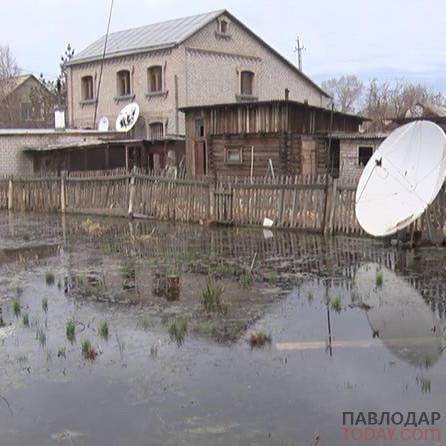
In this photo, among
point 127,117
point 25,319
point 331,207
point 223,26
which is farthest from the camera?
point 223,26

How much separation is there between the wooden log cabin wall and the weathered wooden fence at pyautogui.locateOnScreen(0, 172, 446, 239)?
444cm

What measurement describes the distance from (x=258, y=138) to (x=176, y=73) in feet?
27.9

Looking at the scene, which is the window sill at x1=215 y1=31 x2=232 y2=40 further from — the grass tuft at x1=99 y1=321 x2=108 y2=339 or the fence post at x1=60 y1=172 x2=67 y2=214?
the grass tuft at x1=99 y1=321 x2=108 y2=339

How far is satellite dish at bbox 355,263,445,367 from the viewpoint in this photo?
6.42 meters

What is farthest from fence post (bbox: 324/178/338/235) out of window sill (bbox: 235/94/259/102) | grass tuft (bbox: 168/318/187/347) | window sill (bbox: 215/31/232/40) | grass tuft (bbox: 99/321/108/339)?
window sill (bbox: 215/31/232/40)

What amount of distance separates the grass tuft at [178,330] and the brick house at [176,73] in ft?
68.0

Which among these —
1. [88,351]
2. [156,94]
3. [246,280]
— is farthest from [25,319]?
[156,94]

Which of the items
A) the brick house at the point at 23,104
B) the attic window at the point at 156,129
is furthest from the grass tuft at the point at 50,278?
the brick house at the point at 23,104

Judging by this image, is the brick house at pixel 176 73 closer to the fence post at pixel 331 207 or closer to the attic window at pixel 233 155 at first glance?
the attic window at pixel 233 155

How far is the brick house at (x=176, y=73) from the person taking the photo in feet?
96.6

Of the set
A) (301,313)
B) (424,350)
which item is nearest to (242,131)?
(301,313)

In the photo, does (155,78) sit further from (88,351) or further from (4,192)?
(88,351)

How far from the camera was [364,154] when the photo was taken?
23219mm

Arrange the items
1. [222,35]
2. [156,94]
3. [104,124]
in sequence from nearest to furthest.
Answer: [156,94] → [222,35] → [104,124]
